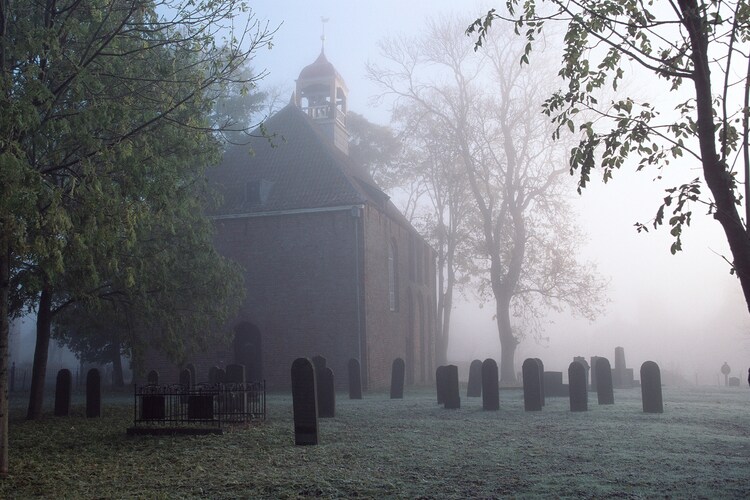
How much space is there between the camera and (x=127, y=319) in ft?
53.5

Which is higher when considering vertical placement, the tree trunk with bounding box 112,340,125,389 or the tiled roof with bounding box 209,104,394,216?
the tiled roof with bounding box 209,104,394,216

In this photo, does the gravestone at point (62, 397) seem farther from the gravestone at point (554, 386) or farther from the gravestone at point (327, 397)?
the gravestone at point (554, 386)

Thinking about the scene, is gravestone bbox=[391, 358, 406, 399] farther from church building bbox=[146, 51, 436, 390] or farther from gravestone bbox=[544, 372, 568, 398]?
church building bbox=[146, 51, 436, 390]

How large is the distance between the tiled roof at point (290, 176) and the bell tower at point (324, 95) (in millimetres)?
3409

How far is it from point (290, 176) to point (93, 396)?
1452cm

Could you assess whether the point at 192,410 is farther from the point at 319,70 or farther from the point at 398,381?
the point at 319,70

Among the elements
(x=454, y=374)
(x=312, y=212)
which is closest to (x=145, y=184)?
(x=454, y=374)

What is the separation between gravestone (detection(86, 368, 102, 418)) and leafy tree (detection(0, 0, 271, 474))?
4492 mm

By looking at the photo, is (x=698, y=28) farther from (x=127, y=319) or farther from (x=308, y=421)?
(x=127, y=319)

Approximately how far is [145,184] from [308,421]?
4.22m

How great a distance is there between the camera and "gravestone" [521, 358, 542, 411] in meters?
15.5

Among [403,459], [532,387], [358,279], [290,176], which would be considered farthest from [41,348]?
[290,176]

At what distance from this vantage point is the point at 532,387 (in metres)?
15.5

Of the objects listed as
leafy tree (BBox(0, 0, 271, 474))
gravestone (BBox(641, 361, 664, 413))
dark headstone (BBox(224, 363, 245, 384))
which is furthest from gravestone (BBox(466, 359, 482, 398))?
leafy tree (BBox(0, 0, 271, 474))
